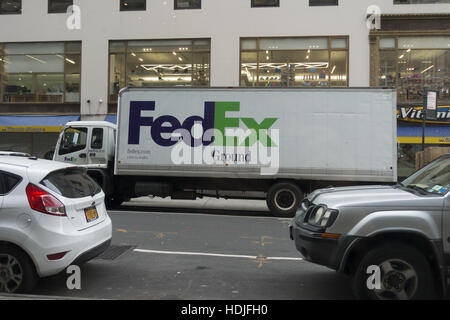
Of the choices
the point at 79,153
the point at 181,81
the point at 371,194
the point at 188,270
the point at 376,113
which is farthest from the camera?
the point at 181,81

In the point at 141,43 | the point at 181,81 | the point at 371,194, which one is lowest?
the point at 371,194

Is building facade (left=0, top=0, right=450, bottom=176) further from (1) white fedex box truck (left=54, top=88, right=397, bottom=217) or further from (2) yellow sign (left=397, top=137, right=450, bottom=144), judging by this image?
(1) white fedex box truck (left=54, top=88, right=397, bottom=217)

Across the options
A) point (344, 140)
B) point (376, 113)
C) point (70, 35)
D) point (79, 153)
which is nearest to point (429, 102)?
point (376, 113)

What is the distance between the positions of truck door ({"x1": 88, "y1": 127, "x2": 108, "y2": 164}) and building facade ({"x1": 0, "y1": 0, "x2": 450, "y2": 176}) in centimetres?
772

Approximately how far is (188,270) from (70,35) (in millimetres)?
18037

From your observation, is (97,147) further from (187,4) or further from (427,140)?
(427,140)

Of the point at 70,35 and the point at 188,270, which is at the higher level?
the point at 70,35

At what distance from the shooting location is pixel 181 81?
19797 millimetres

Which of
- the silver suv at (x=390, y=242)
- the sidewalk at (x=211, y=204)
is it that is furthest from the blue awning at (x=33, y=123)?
the silver suv at (x=390, y=242)

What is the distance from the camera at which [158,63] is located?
65.7 feet

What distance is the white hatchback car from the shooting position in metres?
4.55

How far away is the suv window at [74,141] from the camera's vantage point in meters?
12.4

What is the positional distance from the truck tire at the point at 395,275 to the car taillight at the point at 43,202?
3376mm
